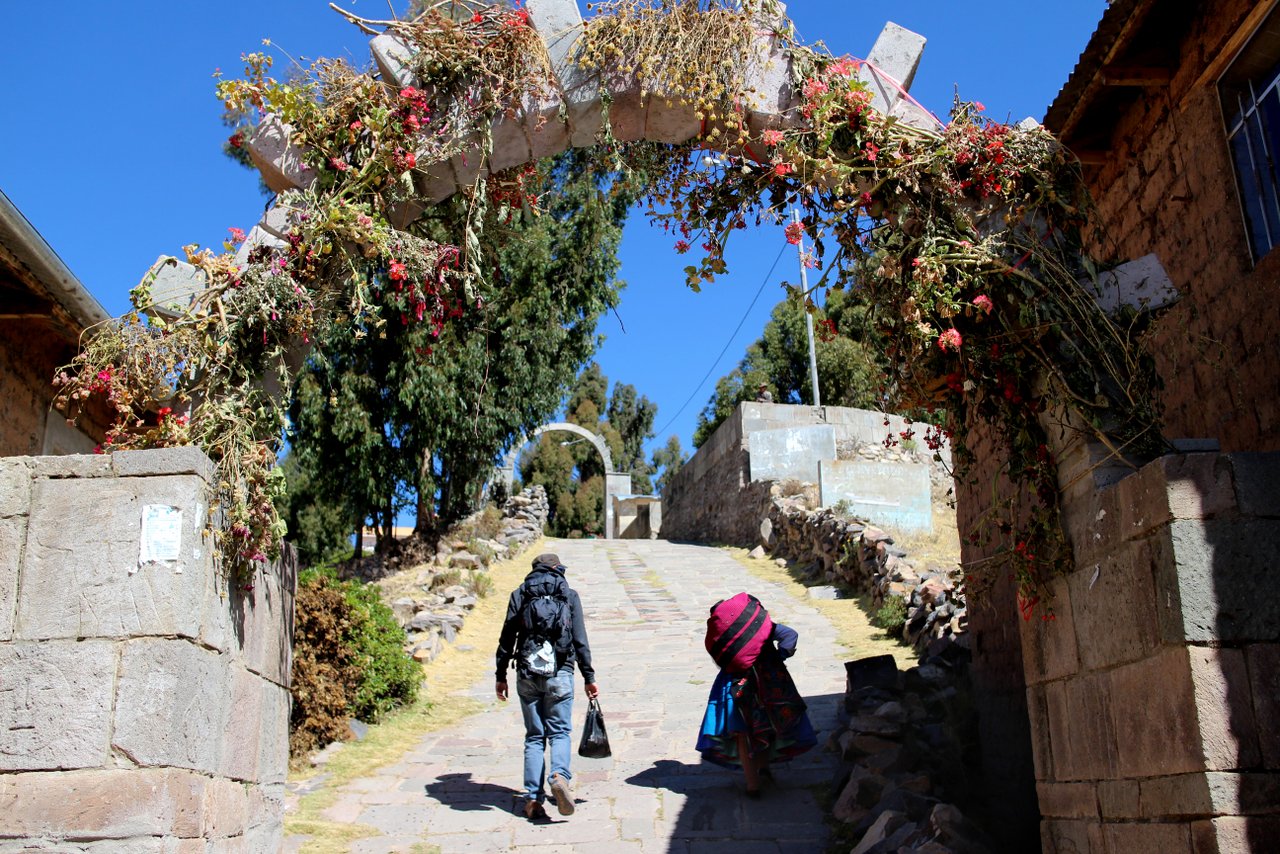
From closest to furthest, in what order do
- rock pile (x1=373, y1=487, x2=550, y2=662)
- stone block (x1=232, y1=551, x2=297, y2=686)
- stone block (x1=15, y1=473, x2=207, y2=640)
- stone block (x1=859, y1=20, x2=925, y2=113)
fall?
stone block (x1=15, y1=473, x2=207, y2=640)
stone block (x1=232, y1=551, x2=297, y2=686)
stone block (x1=859, y1=20, x2=925, y2=113)
rock pile (x1=373, y1=487, x2=550, y2=662)

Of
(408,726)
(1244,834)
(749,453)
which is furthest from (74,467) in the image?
(749,453)

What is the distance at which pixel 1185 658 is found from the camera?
11.2ft

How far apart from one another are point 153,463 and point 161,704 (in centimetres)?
91

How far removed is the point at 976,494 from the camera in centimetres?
801

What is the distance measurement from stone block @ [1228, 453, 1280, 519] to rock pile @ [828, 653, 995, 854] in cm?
214

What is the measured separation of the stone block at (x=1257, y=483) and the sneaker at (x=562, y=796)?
420 centimetres

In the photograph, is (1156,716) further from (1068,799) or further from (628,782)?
(628,782)

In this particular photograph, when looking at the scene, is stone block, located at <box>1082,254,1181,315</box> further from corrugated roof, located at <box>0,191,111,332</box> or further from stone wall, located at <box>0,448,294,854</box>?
corrugated roof, located at <box>0,191,111,332</box>

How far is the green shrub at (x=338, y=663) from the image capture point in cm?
779

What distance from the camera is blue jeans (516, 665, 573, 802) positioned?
6.46m

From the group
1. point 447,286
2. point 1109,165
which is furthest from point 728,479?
point 447,286

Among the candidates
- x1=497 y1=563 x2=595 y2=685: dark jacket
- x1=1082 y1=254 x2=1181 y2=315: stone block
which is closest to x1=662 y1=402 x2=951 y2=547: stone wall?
x1=497 y1=563 x2=595 y2=685: dark jacket

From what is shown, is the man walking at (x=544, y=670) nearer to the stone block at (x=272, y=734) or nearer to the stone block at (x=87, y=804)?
the stone block at (x=272, y=734)

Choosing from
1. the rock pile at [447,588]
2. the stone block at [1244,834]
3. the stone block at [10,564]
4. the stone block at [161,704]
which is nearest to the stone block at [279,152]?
the stone block at [10,564]
